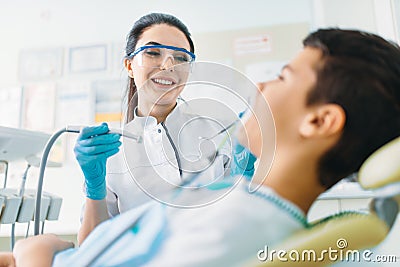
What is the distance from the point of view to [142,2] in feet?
7.79

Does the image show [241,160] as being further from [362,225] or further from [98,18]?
[98,18]

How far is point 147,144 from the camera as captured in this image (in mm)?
781

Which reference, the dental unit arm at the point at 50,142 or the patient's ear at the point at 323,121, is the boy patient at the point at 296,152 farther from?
the dental unit arm at the point at 50,142

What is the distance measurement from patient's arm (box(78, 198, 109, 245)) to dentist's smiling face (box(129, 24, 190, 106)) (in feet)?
0.85

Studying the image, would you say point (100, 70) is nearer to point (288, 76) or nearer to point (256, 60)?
point (256, 60)

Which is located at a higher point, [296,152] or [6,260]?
[296,152]

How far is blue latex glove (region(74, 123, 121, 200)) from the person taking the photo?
0.81 metres

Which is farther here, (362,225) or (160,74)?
(160,74)

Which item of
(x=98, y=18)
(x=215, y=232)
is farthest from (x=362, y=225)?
(x=98, y=18)

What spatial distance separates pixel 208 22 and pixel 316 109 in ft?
6.10

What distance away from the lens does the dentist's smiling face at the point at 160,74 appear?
2.60 ft

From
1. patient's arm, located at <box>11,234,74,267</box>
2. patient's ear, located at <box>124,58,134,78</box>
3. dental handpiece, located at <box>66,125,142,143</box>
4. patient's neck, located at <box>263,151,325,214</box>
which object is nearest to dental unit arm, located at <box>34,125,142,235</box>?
dental handpiece, located at <box>66,125,142,143</box>

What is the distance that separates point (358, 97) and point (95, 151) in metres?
0.52

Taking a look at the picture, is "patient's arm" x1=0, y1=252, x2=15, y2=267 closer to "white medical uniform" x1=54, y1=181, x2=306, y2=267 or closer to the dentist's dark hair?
"white medical uniform" x1=54, y1=181, x2=306, y2=267
